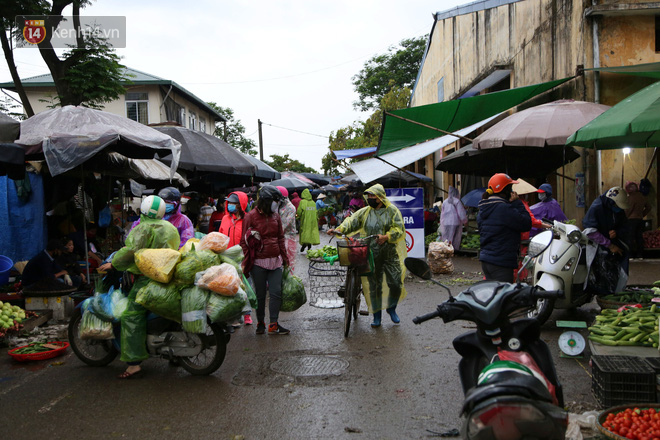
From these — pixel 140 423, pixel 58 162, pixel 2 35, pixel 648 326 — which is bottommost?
pixel 140 423

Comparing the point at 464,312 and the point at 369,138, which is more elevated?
the point at 369,138

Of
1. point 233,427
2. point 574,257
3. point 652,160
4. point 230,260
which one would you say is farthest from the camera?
point 652,160

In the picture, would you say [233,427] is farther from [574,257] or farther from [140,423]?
[574,257]

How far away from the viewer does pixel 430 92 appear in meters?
27.7

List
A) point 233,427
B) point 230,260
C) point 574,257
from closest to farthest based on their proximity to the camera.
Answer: point 233,427 → point 230,260 → point 574,257

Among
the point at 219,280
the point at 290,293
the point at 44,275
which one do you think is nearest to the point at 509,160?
the point at 290,293

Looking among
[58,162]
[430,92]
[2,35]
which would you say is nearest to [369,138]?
[430,92]

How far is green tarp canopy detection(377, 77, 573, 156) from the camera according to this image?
38.6 ft

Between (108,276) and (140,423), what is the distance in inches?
75.6

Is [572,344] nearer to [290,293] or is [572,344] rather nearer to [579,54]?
[290,293]

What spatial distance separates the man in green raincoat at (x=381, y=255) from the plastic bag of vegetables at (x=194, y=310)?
2.48 metres

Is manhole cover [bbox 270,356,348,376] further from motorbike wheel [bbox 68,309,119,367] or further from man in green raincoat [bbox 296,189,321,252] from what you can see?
man in green raincoat [bbox 296,189,321,252]

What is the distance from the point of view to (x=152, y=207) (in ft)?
18.7

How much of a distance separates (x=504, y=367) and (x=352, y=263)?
13.7ft
